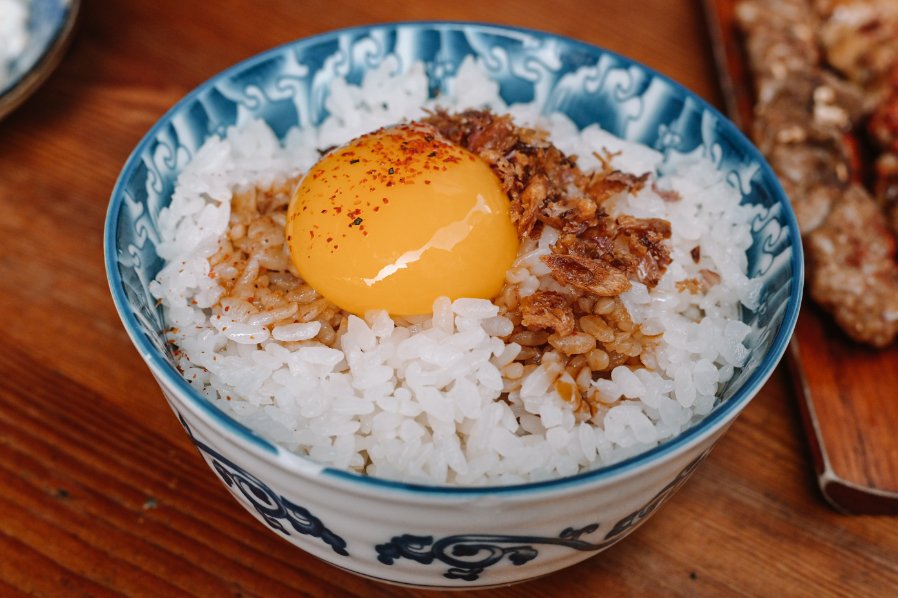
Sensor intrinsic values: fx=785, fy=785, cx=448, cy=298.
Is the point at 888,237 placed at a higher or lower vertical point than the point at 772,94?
lower

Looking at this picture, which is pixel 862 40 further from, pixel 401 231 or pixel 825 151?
pixel 401 231

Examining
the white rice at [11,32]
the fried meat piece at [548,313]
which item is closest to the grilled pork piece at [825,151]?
the fried meat piece at [548,313]

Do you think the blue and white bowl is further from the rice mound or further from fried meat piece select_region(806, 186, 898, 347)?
fried meat piece select_region(806, 186, 898, 347)

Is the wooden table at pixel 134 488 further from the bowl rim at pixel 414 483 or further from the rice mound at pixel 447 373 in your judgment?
the bowl rim at pixel 414 483

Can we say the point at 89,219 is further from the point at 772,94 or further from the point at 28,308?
the point at 772,94

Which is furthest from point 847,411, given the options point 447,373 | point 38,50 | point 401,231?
point 38,50

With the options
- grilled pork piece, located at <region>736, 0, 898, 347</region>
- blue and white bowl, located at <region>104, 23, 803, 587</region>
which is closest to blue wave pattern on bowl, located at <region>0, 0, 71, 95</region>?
blue and white bowl, located at <region>104, 23, 803, 587</region>

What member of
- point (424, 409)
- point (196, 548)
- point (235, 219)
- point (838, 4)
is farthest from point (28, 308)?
point (838, 4)
